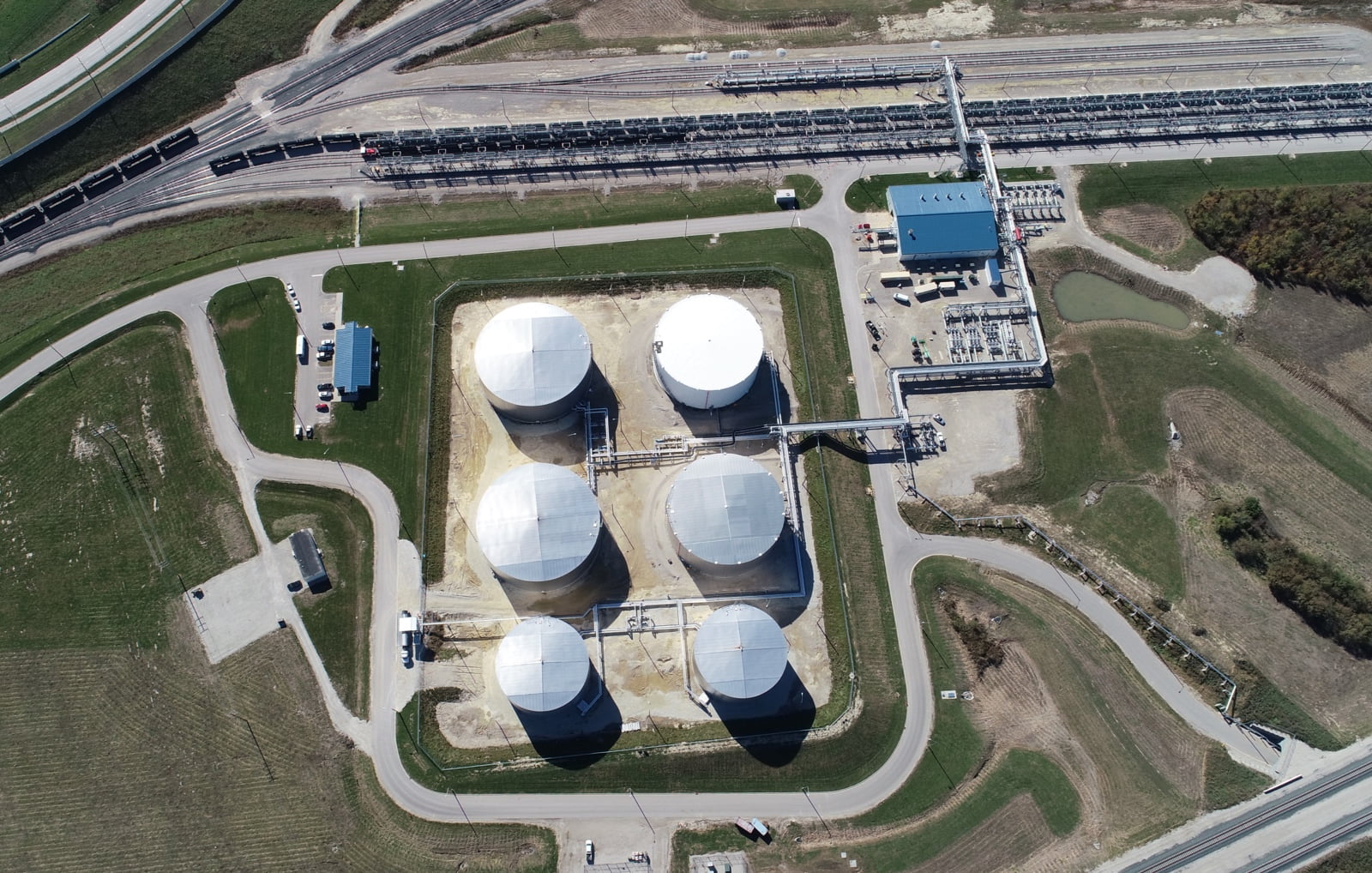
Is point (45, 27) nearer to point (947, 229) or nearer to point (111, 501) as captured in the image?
point (111, 501)

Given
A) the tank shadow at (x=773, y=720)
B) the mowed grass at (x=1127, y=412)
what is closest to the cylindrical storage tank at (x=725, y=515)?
the tank shadow at (x=773, y=720)

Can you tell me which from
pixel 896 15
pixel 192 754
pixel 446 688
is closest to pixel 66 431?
pixel 192 754

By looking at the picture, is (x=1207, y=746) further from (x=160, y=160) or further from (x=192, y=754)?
(x=160, y=160)

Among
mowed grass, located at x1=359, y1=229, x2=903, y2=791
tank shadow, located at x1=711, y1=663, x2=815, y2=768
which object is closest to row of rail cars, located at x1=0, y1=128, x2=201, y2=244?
mowed grass, located at x1=359, y1=229, x2=903, y2=791

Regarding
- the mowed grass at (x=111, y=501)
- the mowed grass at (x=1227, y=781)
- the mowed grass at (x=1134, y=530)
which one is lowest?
the mowed grass at (x=1227, y=781)

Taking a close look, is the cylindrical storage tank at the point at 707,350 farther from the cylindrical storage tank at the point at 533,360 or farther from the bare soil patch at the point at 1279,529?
the bare soil patch at the point at 1279,529
